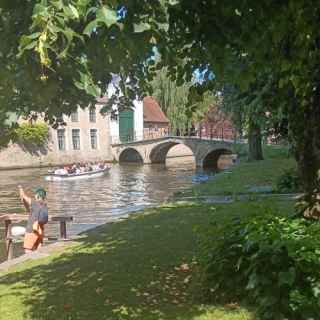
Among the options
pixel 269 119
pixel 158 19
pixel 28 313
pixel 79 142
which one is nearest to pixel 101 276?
pixel 28 313

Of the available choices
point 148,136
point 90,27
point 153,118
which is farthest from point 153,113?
point 90,27

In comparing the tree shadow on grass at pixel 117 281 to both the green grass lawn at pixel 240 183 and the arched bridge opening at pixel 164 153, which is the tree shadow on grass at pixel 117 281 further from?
the arched bridge opening at pixel 164 153

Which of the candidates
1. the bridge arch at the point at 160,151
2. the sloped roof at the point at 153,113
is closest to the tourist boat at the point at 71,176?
the bridge arch at the point at 160,151

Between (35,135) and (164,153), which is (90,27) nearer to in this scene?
(35,135)

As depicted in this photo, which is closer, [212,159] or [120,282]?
[120,282]

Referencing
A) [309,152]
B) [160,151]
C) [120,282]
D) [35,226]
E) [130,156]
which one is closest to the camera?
[309,152]

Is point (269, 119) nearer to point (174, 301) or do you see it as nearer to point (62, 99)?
point (174, 301)

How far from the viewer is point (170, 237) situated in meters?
8.98

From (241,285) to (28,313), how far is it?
1963 millimetres

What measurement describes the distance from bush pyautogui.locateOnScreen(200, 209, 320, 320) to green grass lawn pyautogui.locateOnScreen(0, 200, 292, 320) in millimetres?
241

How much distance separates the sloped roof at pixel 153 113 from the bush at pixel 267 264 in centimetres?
6005

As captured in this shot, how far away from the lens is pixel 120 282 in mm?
6254

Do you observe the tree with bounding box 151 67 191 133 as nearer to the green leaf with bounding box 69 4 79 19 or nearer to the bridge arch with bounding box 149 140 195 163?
the bridge arch with bounding box 149 140 195 163

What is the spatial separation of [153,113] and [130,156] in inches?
343
